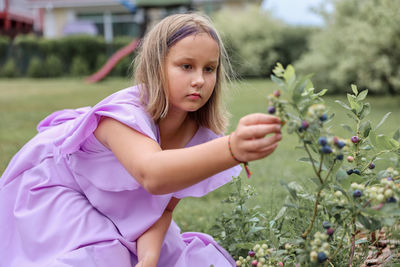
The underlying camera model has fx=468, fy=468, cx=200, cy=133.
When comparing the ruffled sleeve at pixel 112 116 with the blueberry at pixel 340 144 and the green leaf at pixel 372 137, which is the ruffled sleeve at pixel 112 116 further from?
the green leaf at pixel 372 137

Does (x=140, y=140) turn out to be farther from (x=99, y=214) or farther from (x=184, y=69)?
(x=99, y=214)

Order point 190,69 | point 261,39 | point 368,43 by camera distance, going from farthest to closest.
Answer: point 261,39, point 368,43, point 190,69

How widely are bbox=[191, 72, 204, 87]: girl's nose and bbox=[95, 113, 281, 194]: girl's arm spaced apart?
0.27 metres

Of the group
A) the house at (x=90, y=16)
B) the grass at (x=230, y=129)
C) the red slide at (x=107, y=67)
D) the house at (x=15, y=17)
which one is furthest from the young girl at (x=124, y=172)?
the house at (x=15, y=17)

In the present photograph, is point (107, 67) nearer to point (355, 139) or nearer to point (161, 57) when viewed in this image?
point (161, 57)

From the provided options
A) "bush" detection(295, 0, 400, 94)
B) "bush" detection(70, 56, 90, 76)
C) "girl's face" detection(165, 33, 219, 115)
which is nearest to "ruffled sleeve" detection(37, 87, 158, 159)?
"girl's face" detection(165, 33, 219, 115)

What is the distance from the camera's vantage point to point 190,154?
1.26 m

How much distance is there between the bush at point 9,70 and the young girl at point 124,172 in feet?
54.3

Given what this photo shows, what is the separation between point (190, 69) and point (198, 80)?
7 centimetres

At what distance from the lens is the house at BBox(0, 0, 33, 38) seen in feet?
76.5

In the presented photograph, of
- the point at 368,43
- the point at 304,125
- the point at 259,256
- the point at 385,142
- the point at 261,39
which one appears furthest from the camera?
the point at 261,39

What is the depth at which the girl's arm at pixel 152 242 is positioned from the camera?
1.70 metres

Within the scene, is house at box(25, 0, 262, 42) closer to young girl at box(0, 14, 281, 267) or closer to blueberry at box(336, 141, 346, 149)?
young girl at box(0, 14, 281, 267)

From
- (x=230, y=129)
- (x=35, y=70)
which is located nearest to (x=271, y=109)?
(x=230, y=129)
